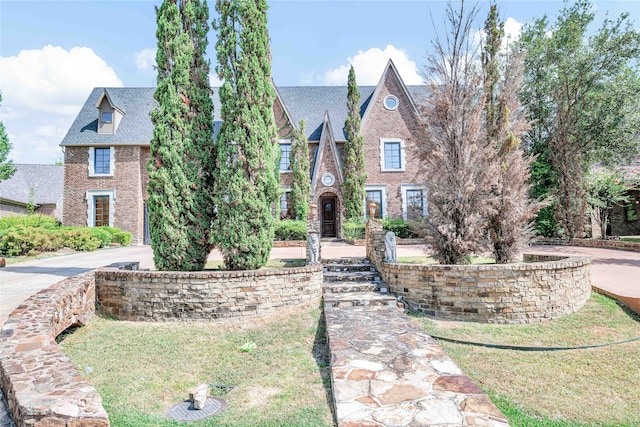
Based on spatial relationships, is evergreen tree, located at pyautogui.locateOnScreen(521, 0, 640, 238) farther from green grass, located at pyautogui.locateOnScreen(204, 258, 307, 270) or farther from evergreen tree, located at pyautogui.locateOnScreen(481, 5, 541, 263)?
green grass, located at pyautogui.locateOnScreen(204, 258, 307, 270)

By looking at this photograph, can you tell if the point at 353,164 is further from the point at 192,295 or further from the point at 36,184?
the point at 36,184

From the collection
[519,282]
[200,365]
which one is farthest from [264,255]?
[519,282]

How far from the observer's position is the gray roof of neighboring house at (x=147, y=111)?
757 inches

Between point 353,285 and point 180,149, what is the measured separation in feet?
15.5

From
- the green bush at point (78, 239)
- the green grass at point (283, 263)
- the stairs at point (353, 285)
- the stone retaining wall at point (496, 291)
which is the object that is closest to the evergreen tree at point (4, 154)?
the green bush at point (78, 239)

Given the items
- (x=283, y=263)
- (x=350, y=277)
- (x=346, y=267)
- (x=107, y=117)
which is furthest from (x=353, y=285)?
(x=107, y=117)

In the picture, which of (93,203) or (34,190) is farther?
(34,190)

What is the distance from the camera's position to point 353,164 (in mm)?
18469

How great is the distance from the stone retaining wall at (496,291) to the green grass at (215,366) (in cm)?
223

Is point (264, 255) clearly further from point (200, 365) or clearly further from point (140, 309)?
point (200, 365)

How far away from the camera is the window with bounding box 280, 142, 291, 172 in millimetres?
19484

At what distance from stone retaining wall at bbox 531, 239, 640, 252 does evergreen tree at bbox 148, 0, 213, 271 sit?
1180 centimetres

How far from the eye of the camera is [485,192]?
797 cm

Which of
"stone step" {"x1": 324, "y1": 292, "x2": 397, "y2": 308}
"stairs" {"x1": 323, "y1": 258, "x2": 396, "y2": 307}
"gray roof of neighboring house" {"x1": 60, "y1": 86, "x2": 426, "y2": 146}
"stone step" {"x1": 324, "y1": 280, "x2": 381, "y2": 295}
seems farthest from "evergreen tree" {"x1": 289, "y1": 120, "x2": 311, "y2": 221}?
"stone step" {"x1": 324, "y1": 292, "x2": 397, "y2": 308}
